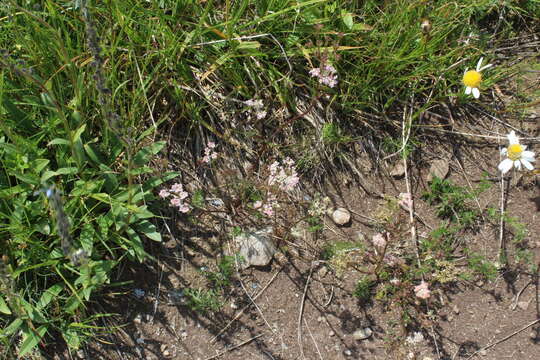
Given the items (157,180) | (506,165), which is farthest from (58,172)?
(506,165)

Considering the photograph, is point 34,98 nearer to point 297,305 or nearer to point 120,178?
point 120,178

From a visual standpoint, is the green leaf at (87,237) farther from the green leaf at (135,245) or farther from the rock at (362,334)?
the rock at (362,334)

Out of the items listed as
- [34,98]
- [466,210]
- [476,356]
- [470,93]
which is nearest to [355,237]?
[466,210]

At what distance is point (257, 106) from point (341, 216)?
2.71 feet

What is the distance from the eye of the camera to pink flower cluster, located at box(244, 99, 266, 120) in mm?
2579

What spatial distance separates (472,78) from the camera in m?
2.75

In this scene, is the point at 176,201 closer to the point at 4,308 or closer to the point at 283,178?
the point at 283,178

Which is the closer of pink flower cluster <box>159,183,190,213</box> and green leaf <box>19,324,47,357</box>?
green leaf <box>19,324,47,357</box>

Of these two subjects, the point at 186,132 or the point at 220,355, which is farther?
the point at 186,132

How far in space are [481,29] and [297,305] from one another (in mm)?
2190

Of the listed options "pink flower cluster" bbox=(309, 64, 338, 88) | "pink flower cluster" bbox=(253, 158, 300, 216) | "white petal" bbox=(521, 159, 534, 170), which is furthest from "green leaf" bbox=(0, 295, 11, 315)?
"white petal" bbox=(521, 159, 534, 170)

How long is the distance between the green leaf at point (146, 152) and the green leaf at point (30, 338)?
0.94 m

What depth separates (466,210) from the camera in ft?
9.47

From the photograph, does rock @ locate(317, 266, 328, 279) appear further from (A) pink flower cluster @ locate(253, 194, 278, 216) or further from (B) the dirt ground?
(A) pink flower cluster @ locate(253, 194, 278, 216)
